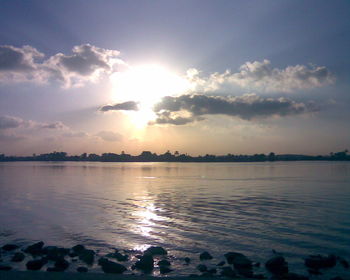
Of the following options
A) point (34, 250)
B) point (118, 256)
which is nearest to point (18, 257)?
point (34, 250)

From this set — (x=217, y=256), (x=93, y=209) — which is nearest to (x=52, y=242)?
(x=217, y=256)

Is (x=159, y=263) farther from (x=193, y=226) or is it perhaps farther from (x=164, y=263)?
(x=193, y=226)

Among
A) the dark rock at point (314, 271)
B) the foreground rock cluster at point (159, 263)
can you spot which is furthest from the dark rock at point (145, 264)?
the dark rock at point (314, 271)

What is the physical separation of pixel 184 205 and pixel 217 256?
1809 cm

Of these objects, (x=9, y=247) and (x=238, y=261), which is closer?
(x=238, y=261)

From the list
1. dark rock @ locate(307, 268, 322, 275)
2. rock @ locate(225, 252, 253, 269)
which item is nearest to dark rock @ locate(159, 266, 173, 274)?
rock @ locate(225, 252, 253, 269)

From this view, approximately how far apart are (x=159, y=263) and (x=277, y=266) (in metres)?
5.57

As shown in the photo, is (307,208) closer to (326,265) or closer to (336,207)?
(336,207)

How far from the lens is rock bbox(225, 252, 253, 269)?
1452 centimetres

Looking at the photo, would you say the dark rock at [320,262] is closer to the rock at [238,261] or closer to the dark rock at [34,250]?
the rock at [238,261]

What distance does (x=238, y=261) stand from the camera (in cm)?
1479

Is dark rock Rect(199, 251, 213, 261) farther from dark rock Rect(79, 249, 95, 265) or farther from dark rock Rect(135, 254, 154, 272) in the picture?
dark rock Rect(79, 249, 95, 265)

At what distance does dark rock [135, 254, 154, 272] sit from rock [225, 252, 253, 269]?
3.85 meters

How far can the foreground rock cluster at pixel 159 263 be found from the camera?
544 inches
